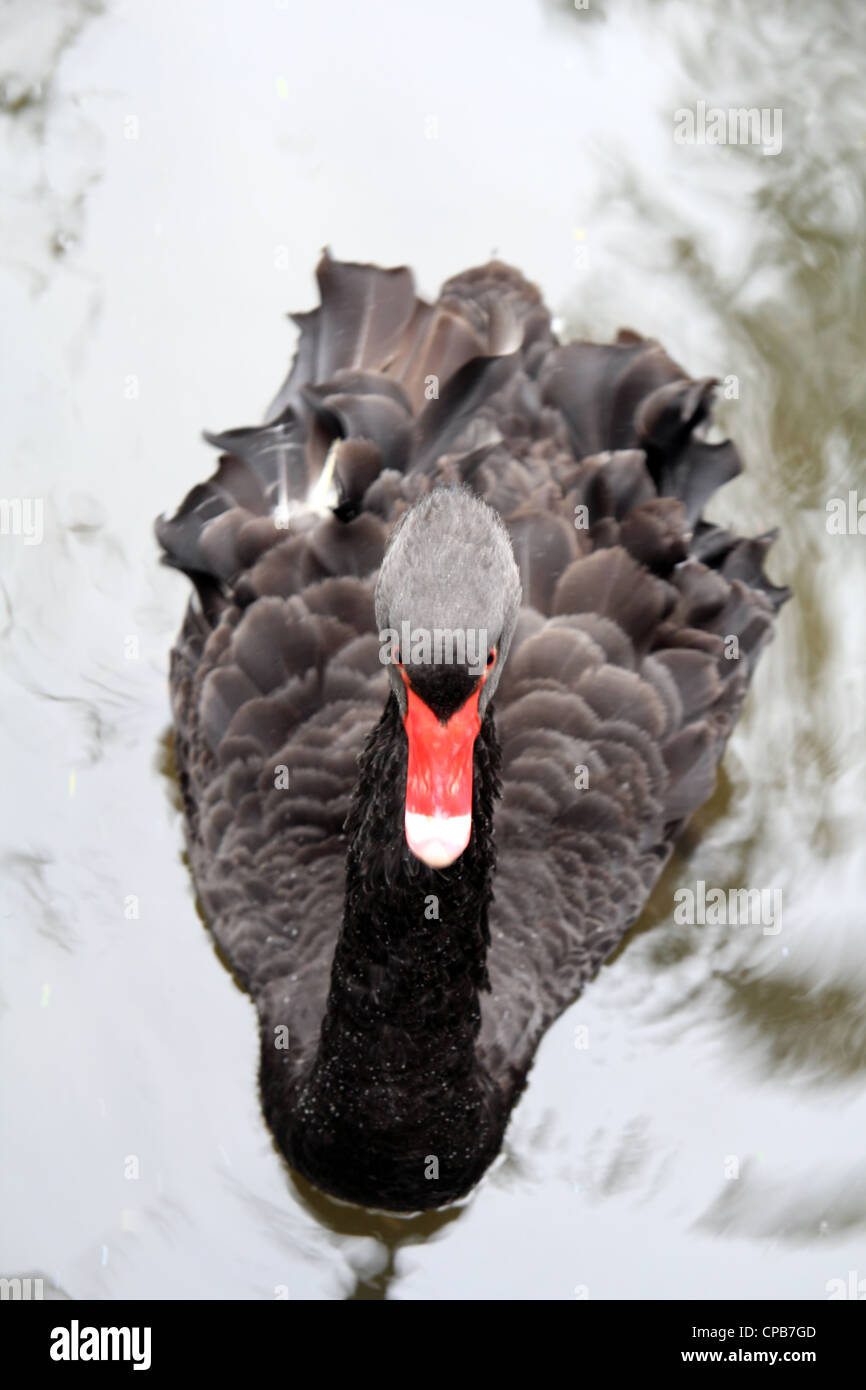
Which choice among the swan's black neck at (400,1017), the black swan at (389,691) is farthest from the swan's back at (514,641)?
the swan's black neck at (400,1017)

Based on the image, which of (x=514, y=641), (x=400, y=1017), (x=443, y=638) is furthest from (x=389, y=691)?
(x=443, y=638)

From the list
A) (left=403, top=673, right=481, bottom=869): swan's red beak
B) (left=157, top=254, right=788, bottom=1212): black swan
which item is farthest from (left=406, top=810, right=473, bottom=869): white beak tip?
(left=157, top=254, right=788, bottom=1212): black swan

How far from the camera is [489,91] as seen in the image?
293 inches

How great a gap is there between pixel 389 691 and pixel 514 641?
59 centimetres

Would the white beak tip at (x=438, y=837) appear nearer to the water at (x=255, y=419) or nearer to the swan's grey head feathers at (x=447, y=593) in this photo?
the swan's grey head feathers at (x=447, y=593)

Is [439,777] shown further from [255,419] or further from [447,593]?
[255,419]

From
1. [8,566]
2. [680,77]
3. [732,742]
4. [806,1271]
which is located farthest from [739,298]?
[806,1271]

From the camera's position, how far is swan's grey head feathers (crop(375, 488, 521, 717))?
10.8 feet

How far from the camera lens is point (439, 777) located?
343cm

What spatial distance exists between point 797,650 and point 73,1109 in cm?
292

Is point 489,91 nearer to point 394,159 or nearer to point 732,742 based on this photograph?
point 394,159

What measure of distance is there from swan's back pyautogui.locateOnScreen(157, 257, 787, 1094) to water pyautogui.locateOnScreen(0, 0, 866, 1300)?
455 mm

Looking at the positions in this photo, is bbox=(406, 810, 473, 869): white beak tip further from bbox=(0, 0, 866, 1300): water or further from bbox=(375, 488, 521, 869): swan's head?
bbox=(0, 0, 866, 1300): water

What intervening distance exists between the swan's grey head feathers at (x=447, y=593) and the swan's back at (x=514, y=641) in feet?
4.15
